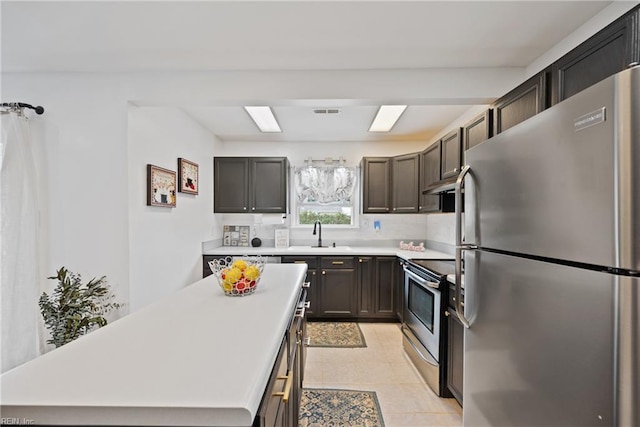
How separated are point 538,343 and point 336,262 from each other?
284 cm

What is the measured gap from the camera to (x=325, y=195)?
4480 mm

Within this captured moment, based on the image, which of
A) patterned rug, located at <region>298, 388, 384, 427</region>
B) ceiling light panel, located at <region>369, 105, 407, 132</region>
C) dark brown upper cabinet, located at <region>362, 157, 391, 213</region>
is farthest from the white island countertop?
dark brown upper cabinet, located at <region>362, 157, 391, 213</region>

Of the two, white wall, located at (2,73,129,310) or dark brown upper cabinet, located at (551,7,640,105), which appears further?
white wall, located at (2,73,129,310)

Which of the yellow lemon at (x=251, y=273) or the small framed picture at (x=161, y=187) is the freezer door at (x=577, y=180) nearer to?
the yellow lemon at (x=251, y=273)

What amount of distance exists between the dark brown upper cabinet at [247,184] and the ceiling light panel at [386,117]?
1.33 meters

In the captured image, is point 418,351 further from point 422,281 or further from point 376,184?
point 376,184

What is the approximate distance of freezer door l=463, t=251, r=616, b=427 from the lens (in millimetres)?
782

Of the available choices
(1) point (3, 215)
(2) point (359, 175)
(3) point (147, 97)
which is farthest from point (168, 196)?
(2) point (359, 175)

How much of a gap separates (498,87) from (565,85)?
0.78 meters

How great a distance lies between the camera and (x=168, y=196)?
111 inches

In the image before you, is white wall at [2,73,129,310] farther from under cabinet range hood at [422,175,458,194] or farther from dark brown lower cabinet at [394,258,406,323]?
dark brown lower cabinet at [394,258,406,323]

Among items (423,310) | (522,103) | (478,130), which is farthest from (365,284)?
(522,103)

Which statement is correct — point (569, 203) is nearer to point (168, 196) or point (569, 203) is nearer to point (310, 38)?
point (310, 38)

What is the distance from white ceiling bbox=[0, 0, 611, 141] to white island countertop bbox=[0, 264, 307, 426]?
1617mm
